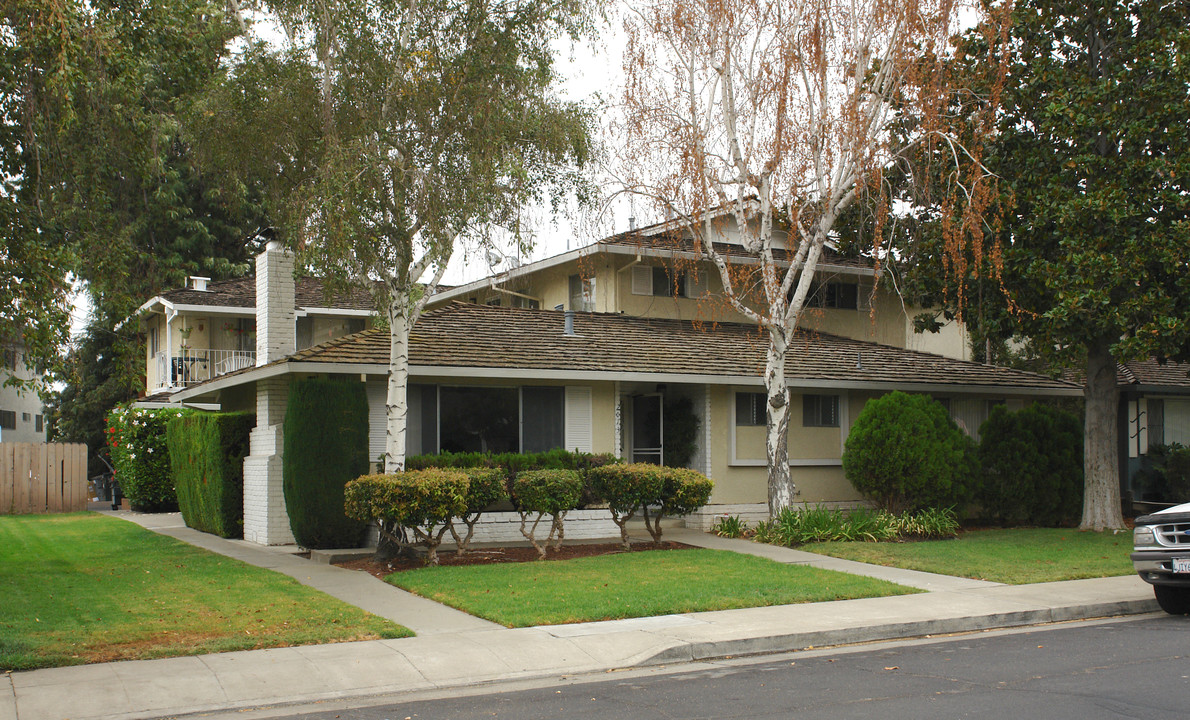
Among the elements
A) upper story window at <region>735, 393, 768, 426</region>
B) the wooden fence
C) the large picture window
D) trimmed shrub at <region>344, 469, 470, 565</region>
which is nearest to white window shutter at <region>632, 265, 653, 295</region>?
upper story window at <region>735, 393, 768, 426</region>

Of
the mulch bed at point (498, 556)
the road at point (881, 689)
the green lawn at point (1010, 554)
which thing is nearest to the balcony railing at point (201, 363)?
the mulch bed at point (498, 556)

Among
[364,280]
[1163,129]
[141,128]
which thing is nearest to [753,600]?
[364,280]

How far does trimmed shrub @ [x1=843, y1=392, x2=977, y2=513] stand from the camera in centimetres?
1836

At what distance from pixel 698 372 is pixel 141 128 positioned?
10582 millimetres

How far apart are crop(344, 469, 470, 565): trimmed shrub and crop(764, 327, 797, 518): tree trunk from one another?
6.15 metres

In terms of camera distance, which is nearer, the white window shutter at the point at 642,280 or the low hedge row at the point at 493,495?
the low hedge row at the point at 493,495

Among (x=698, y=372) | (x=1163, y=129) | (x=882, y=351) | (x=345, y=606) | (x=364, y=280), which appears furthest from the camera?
(x=882, y=351)

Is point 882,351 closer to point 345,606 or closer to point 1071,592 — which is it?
point 1071,592

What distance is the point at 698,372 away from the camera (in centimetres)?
1917

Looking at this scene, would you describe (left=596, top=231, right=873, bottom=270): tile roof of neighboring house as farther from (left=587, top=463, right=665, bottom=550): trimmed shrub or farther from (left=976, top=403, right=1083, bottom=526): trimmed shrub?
(left=976, top=403, right=1083, bottom=526): trimmed shrub

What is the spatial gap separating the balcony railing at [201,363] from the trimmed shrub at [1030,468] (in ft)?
75.4

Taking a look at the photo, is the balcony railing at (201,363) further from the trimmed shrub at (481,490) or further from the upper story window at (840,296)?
the trimmed shrub at (481,490)

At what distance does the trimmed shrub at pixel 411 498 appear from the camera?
45.4 feet

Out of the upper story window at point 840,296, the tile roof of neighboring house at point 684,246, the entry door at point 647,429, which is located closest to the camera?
the tile roof of neighboring house at point 684,246
